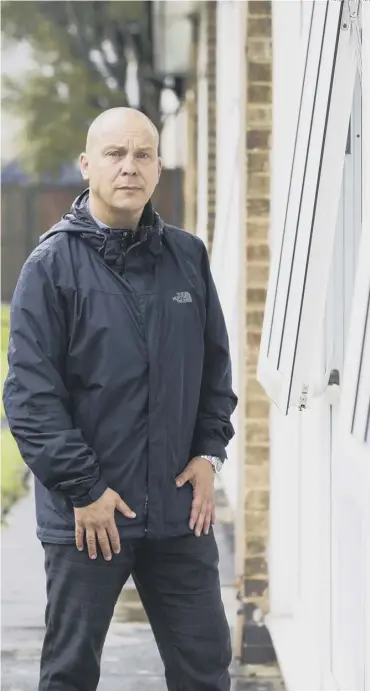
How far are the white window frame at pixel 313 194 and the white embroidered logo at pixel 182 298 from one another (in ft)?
0.81

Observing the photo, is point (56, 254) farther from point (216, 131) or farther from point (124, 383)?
point (216, 131)

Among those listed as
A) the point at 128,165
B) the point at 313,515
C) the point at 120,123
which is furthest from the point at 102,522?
the point at 313,515

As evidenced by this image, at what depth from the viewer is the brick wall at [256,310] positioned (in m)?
3.97

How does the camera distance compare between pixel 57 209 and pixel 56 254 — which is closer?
pixel 56 254

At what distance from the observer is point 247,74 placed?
3.98m

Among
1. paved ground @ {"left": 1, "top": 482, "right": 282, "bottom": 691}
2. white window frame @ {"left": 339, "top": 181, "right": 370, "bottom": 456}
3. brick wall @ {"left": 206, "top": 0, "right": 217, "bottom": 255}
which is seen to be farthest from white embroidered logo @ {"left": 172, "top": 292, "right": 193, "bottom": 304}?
brick wall @ {"left": 206, "top": 0, "right": 217, "bottom": 255}

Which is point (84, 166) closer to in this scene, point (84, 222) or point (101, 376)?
point (84, 222)

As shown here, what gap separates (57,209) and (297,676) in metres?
14.2

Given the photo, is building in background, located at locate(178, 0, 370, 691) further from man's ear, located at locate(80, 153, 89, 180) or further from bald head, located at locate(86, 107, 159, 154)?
man's ear, located at locate(80, 153, 89, 180)

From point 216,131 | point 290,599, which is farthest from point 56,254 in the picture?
point 216,131

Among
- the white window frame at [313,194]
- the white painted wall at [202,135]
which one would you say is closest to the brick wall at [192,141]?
the white painted wall at [202,135]

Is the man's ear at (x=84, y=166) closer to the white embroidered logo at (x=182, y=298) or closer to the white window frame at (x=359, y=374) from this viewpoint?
the white embroidered logo at (x=182, y=298)

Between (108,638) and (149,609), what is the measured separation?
185cm

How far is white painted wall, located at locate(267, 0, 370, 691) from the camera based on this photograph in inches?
109
